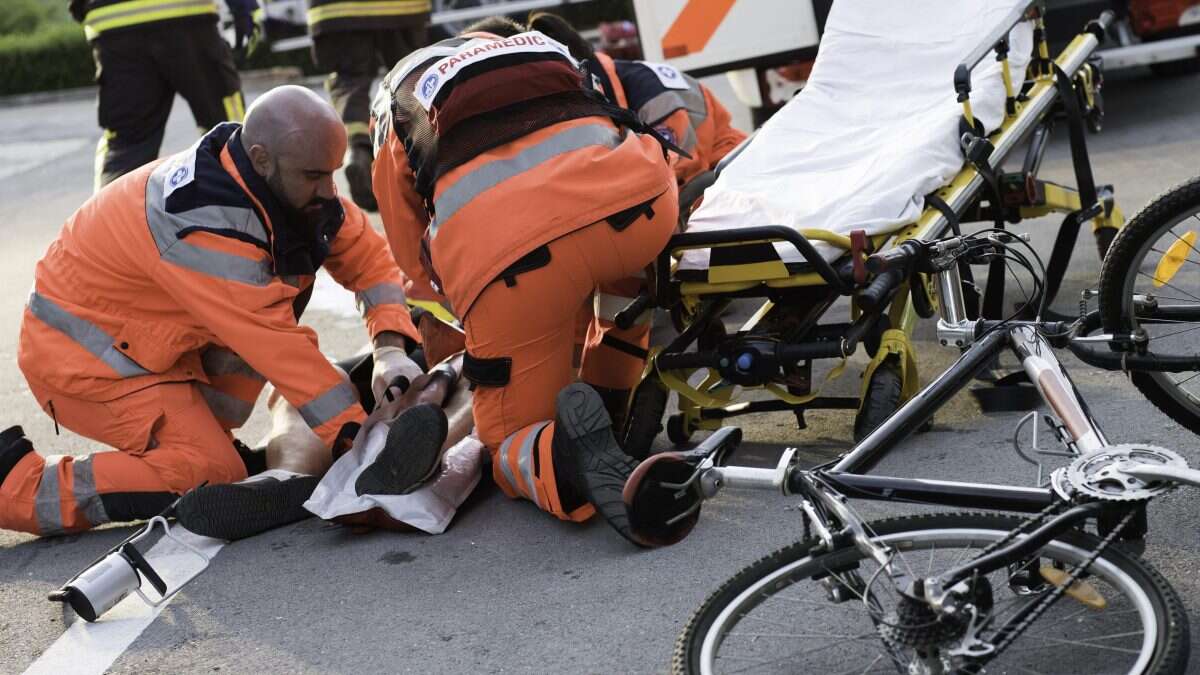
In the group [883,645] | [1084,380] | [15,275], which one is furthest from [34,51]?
[883,645]

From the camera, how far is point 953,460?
3918 mm

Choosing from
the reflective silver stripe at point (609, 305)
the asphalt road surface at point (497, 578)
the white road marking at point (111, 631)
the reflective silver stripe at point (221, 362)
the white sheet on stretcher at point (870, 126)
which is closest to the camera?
the asphalt road surface at point (497, 578)

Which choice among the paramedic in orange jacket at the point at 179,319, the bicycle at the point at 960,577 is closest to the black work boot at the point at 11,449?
the paramedic in orange jacket at the point at 179,319

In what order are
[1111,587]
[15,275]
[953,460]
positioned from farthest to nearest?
[15,275]
[953,460]
[1111,587]

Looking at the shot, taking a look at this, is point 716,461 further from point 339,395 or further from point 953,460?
point 339,395

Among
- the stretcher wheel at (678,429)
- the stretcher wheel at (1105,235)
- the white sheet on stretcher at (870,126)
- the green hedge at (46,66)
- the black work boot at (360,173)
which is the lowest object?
the green hedge at (46,66)

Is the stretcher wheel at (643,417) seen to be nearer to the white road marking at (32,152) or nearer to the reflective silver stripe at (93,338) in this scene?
the reflective silver stripe at (93,338)

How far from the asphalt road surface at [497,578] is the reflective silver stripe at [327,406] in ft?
1.05

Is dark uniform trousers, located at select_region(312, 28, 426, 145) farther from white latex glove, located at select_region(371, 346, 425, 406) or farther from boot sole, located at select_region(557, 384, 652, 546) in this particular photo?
boot sole, located at select_region(557, 384, 652, 546)

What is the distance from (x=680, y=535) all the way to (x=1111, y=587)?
109cm

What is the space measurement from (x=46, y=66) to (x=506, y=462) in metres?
14.9

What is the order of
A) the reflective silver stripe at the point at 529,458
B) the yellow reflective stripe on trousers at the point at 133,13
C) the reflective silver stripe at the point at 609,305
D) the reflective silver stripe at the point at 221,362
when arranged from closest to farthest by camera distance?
the reflective silver stripe at the point at 529,458, the reflective silver stripe at the point at 609,305, the reflective silver stripe at the point at 221,362, the yellow reflective stripe on trousers at the point at 133,13

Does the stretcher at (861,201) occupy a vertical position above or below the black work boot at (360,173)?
above

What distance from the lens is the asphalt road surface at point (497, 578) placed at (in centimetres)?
327
